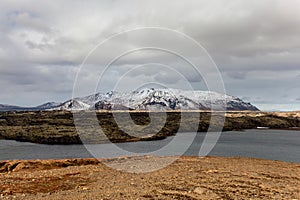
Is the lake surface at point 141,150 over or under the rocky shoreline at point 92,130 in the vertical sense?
under

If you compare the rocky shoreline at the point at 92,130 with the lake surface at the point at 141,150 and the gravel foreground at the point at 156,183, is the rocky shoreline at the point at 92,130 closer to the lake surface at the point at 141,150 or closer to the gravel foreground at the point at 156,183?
the lake surface at the point at 141,150

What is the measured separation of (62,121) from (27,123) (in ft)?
44.4

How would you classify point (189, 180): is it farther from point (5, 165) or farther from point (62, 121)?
point (62, 121)

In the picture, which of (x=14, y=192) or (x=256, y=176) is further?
(x=256, y=176)

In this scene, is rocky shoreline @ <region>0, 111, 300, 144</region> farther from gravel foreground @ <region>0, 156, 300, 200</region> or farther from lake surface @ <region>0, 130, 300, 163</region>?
gravel foreground @ <region>0, 156, 300, 200</region>

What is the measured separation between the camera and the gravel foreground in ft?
57.7

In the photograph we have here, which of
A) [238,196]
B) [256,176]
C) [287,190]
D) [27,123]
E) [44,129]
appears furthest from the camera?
[27,123]

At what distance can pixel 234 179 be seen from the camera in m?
21.9

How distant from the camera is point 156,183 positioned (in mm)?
20500

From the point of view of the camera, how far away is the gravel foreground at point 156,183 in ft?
57.7

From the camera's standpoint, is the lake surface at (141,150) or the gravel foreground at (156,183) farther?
the lake surface at (141,150)

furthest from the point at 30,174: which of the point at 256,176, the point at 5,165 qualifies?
the point at 256,176

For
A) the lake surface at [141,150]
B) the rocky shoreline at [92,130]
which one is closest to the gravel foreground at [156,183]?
the lake surface at [141,150]

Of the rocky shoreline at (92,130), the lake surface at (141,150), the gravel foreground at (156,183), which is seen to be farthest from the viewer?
the rocky shoreline at (92,130)
